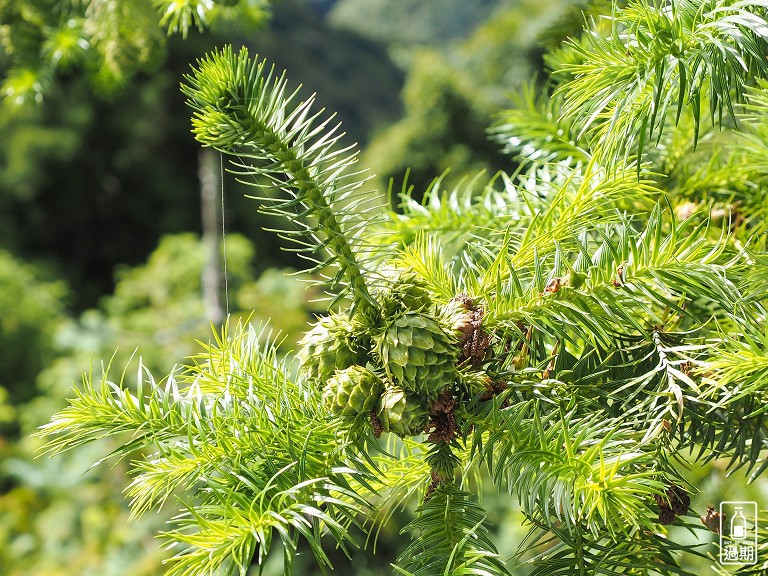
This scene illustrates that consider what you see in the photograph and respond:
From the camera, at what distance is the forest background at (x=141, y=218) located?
7.39 feet

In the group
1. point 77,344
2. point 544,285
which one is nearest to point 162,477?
point 544,285

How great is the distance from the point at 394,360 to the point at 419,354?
1 cm

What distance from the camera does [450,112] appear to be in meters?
5.55

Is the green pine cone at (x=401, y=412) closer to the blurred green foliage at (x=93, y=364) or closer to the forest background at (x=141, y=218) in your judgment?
the forest background at (x=141, y=218)

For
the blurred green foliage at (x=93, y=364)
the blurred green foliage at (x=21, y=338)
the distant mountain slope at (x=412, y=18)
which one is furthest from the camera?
the distant mountain slope at (x=412, y=18)

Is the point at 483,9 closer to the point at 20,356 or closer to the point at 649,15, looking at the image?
the point at 20,356

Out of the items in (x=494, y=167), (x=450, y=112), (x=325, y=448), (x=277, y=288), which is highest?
(x=450, y=112)

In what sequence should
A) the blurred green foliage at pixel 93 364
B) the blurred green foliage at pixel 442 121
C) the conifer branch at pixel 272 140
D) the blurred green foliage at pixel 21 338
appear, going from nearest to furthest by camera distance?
1. the conifer branch at pixel 272 140
2. the blurred green foliage at pixel 93 364
3. the blurred green foliage at pixel 21 338
4. the blurred green foliage at pixel 442 121

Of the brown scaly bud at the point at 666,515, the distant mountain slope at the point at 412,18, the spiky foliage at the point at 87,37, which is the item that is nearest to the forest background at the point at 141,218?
the spiky foliage at the point at 87,37

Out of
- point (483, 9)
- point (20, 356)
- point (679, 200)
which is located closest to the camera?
point (679, 200)

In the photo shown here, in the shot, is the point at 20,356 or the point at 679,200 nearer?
the point at 679,200

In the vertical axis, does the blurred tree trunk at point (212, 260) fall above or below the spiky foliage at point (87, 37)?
above

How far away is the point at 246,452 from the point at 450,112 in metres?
5.50

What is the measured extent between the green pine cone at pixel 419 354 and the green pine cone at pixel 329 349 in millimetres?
20
